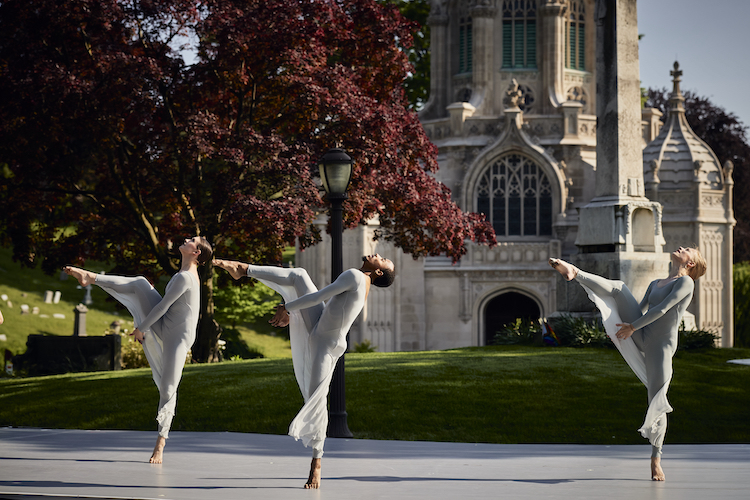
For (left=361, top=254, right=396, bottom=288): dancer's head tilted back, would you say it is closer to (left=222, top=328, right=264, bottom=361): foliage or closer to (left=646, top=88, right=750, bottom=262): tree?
(left=222, top=328, right=264, bottom=361): foliage

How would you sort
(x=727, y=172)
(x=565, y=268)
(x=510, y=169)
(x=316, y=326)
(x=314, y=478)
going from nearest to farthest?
(x=314, y=478) < (x=565, y=268) < (x=316, y=326) < (x=727, y=172) < (x=510, y=169)

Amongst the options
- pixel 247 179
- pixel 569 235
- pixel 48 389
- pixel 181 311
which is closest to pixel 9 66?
pixel 247 179

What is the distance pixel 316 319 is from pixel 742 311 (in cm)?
3106

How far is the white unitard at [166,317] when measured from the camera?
8273 millimetres

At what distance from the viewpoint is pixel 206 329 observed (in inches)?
770

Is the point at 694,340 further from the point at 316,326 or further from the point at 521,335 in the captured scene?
the point at 316,326

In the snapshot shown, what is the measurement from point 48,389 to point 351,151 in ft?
23.2

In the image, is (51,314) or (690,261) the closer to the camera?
(690,261)

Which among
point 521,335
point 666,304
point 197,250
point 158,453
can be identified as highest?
point 197,250

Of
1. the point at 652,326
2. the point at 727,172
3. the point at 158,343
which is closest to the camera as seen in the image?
the point at 652,326

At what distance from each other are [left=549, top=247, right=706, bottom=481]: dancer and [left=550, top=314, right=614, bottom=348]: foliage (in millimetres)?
9114

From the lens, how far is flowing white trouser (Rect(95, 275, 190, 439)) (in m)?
8.31

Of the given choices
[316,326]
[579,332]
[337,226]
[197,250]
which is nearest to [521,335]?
[579,332]

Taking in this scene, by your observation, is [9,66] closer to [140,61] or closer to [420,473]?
[140,61]
